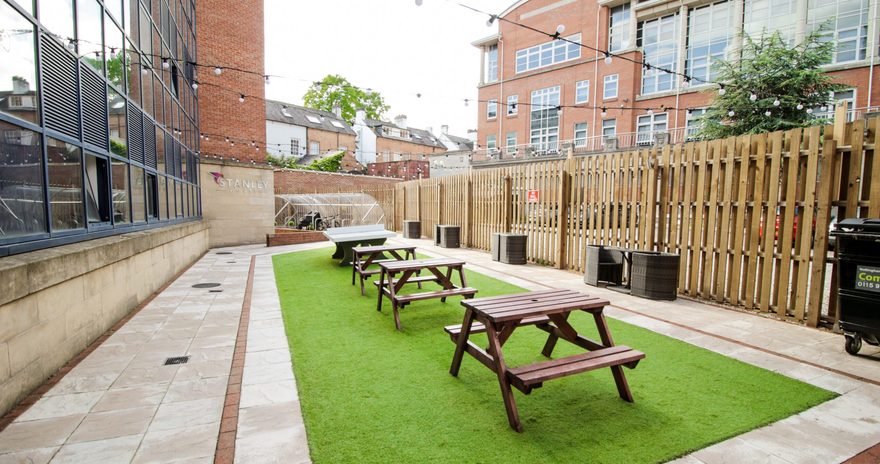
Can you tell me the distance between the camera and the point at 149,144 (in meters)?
7.37

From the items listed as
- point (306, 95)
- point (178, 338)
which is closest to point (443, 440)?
point (178, 338)

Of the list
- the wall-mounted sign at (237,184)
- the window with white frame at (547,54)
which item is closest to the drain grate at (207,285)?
the wall-mounted sign at (237,184)

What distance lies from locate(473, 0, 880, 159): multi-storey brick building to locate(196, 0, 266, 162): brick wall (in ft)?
35.6

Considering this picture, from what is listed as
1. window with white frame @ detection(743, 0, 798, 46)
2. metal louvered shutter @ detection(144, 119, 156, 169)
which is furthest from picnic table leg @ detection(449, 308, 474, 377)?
window with white frame @ detection(743, 0, 798, 46)

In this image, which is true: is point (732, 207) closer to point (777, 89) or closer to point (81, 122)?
point (81, 122)

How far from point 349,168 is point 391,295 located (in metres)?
34.4

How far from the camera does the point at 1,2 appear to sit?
3.07 meters

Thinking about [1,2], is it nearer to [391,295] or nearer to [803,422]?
[391,295]

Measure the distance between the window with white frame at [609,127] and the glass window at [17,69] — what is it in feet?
104

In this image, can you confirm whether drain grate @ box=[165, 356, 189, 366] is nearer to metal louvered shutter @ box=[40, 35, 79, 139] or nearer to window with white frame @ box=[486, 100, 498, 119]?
metal louvered shutter @ box=[40, 35, 79, 139]

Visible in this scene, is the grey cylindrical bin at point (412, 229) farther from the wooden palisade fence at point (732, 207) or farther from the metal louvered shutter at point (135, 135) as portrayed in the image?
the metal louvered shutter at point (135, 135)

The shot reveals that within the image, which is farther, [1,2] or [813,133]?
[813,133]

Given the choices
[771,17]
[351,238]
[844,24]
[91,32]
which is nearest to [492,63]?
[771,17]

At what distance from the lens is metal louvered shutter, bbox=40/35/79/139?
3730mm
